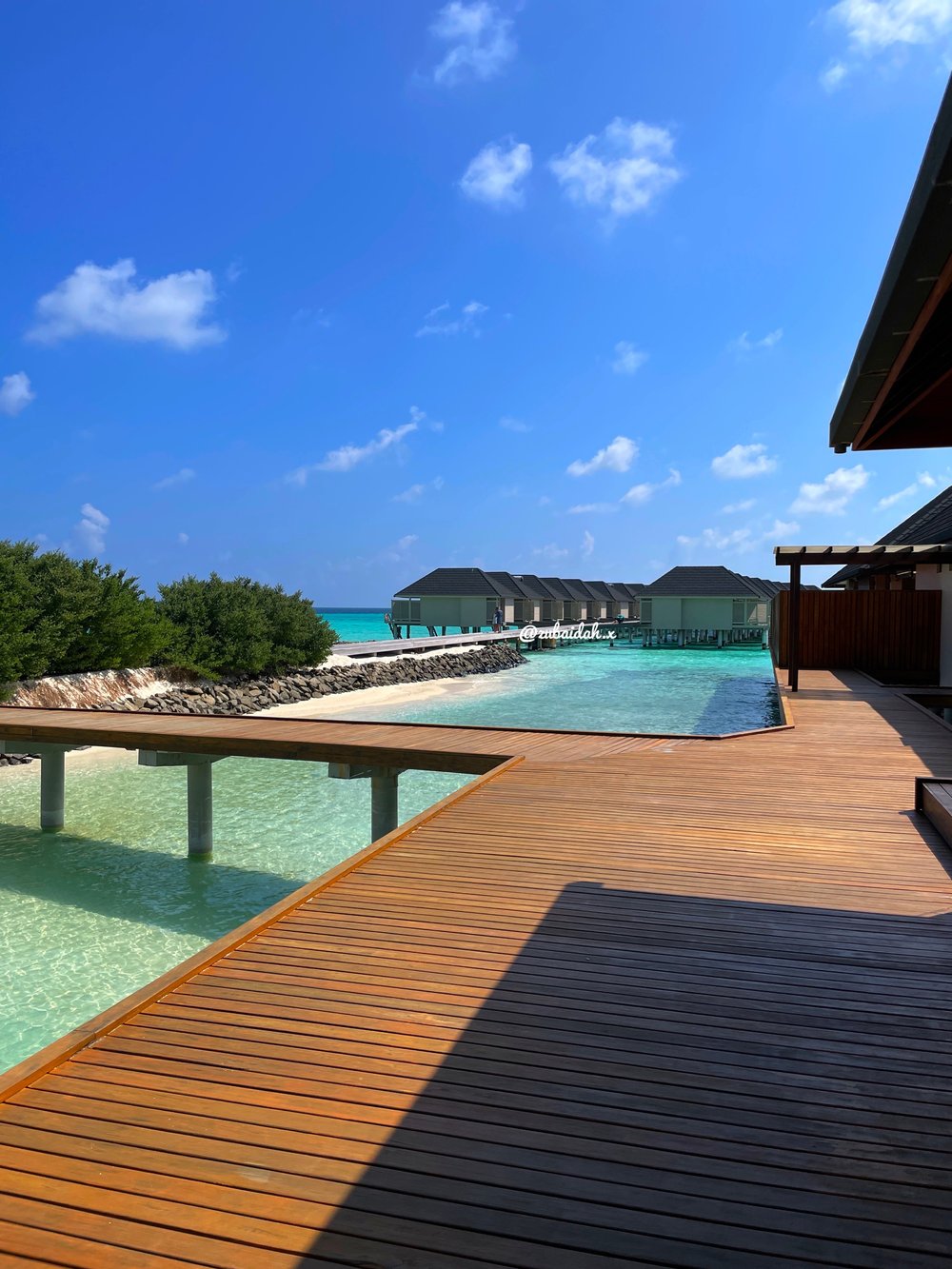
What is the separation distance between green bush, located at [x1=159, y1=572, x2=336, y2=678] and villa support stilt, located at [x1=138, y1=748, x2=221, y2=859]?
480 inches

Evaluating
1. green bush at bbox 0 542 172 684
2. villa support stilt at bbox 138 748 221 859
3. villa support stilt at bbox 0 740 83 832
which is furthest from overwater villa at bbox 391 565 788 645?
villa support stilt at bbox 138 748 221 859

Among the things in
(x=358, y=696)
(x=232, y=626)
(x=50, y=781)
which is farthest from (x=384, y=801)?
→ (x=358, y=696)

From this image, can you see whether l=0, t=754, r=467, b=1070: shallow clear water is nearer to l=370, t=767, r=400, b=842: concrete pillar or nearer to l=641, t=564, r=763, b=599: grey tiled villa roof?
l=370, t=767, r=400, b=842: concrete pillar

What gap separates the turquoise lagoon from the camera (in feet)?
21.2

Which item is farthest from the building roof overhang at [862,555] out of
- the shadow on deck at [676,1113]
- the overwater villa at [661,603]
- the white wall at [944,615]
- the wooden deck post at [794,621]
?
the overwater villa at [661,603]

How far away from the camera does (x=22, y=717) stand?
11.0 meters

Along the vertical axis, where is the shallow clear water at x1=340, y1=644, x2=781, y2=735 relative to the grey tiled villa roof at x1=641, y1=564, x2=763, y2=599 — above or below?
below

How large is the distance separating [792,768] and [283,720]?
18.9 ft

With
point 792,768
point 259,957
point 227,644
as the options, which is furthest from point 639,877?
point 227,644

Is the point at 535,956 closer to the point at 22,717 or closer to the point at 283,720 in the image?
the point at 283,720

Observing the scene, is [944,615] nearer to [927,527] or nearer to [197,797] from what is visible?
[927,527]

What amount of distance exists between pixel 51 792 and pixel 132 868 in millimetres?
2132

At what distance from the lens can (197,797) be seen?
965 centimetres

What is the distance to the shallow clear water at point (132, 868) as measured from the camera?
21.1 feet
